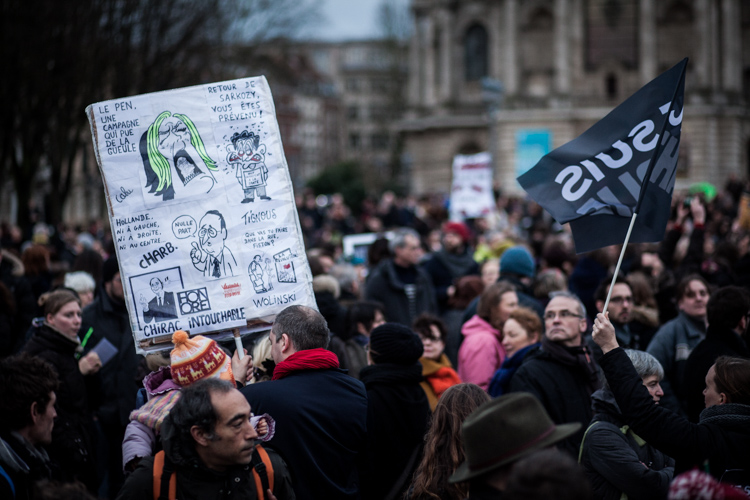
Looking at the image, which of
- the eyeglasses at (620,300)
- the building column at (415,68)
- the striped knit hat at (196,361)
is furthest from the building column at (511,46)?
the striped knit hat at (196,361)

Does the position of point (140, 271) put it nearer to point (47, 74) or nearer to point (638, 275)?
point (638, 275)

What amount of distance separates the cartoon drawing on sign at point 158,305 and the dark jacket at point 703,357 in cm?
327

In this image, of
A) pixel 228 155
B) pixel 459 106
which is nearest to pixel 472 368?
pixel 228 155

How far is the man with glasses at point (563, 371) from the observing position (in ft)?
17.9

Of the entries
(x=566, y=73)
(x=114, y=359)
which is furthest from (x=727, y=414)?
(x=566, y=73)

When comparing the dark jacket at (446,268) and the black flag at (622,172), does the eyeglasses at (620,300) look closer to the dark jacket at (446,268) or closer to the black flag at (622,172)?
the black flag at (622,172)

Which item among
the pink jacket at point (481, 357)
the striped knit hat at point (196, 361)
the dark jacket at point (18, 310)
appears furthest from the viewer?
the dark jacket at point (18, 310)

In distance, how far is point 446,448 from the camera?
404cm

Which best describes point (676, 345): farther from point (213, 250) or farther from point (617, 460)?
point (213, 250)

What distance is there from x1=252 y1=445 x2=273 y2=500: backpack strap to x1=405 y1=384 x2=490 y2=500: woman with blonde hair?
671mm

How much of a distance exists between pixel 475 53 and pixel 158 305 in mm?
55796

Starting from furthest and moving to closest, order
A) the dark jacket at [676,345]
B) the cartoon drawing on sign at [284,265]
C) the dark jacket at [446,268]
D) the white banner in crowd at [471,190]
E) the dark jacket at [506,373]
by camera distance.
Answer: the white banner in crowd at [471,190]
the dark jacket at [446,268]
the dark jacket at [676,345]
the dark jacket at [506,373]
the cartoon drawing on sign at [284,265]

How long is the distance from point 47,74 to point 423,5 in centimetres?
4306

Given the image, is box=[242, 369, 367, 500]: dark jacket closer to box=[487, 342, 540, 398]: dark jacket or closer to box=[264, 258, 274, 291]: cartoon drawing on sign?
box=[264, 258, 274, 291]: cartoon drawing on sign
